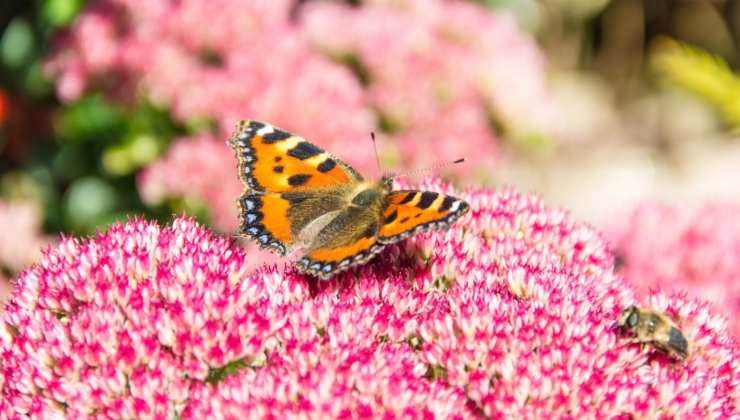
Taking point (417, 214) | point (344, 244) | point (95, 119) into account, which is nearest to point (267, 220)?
point (344, 244)

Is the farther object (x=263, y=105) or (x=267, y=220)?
(x=263, y=105)

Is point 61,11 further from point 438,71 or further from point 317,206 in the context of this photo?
point 317,206

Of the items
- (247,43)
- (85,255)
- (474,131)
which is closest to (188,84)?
(247,43)

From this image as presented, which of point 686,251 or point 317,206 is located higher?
point 686,251

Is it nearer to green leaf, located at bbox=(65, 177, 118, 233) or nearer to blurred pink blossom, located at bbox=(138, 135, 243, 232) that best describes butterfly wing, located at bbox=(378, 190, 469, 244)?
blurred pink blossom, located at bbox=(138, 135, 243, 232)

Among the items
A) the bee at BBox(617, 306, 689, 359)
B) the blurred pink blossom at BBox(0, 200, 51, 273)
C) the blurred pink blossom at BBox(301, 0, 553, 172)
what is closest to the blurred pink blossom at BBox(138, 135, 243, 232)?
the blurred pink blossom at BBox(0, 200, 51, 273)

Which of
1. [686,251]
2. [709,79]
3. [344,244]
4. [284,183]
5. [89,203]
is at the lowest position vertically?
[344,244]

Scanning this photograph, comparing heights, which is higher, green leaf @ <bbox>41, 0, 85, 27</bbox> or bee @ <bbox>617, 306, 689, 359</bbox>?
green leaf @ <bbox>41, 0, 85, 27</bbox>

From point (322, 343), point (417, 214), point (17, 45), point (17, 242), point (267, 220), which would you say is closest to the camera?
point (322, 343)

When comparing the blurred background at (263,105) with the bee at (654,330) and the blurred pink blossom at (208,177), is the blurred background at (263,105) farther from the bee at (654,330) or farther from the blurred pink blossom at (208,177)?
the bee at (654,330)
